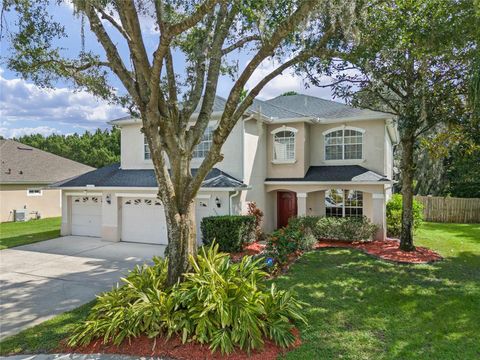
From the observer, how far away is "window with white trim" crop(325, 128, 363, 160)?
16281 mm

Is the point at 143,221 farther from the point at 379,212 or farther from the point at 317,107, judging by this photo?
the point at 317,107

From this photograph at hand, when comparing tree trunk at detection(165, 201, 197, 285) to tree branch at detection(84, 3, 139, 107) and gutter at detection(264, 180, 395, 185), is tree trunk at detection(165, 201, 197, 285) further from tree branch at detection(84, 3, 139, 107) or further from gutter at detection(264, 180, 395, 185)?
gutter at detection(264, 180, 395, 185)

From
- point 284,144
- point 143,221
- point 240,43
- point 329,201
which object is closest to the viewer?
point 240,43

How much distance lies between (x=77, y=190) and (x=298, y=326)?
14.8 metres

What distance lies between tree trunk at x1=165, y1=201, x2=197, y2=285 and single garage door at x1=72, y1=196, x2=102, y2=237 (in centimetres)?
A: 1181

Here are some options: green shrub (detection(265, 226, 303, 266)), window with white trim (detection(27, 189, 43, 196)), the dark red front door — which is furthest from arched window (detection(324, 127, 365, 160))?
window with white trim (detection(27, 189, 43, 196))

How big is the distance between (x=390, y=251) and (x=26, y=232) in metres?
19.1

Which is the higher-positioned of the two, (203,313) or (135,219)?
(135,219)

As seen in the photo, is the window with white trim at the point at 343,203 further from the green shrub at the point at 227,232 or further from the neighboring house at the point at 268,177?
the green shrub at the point at 227,232

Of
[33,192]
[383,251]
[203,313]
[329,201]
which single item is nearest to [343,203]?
[329,201]

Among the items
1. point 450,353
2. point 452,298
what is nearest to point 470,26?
point 452,298

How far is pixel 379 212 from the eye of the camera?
14.9 metres

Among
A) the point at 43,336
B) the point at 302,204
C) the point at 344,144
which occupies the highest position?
the point at 344,144

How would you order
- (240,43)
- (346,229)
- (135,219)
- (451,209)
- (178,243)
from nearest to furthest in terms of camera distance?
(178,243) < (240,43) < (346,229) < (135,219) < (451,209)
